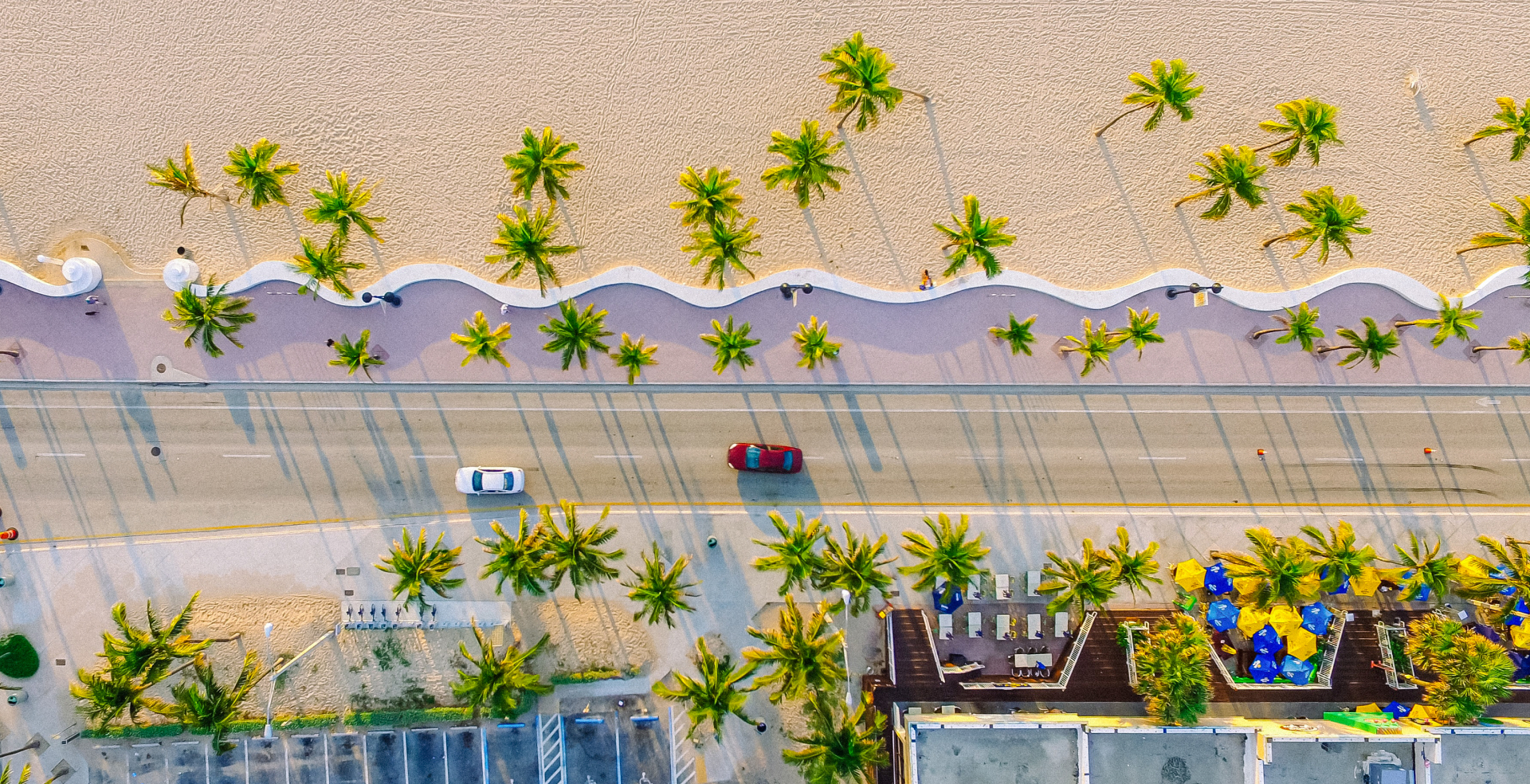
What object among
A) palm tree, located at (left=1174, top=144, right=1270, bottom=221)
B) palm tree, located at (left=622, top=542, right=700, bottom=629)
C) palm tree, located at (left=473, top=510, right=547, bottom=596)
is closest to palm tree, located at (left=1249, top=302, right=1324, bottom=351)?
palm tree, located at (left=1174, top=144, right=1270, bottom=221)

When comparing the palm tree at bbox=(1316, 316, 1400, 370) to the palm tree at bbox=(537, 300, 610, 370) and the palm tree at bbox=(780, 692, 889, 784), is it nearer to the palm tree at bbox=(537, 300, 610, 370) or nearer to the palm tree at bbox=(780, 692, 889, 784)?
the palm tree at bbox=(780, 692, 889, 784)

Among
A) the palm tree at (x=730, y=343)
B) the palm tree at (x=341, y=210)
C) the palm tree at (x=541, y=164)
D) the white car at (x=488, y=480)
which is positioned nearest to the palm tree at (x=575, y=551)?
the white car at (x=488, y=480)

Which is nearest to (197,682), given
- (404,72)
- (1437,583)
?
(404,72)

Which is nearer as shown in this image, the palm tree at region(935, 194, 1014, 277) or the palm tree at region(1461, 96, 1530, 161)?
the palm tree at region(935, 194, 1014, 277)

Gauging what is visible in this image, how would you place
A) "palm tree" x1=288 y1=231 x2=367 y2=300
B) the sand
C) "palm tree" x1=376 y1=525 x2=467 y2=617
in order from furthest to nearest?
the sand < "palm tree" x1=288 y1=231 x2=367 y2=300 < "palm tree" x1=376 y1=525 x2=467 y2=617

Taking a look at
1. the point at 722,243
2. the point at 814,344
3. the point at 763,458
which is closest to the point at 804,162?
the point at 722,243

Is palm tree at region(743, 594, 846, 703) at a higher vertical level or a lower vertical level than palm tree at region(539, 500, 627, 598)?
lower

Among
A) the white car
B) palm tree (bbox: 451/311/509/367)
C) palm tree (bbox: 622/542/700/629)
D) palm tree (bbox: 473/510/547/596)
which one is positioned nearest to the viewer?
palm tree (bbox: 473/510/547/596)
